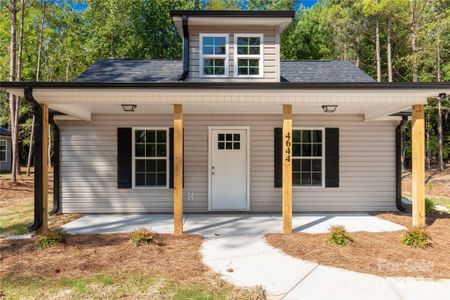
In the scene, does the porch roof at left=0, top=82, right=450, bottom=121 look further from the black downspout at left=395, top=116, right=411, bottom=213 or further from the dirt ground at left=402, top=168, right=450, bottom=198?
the dirt ground at left=402, top=168, right=450, bottom=198

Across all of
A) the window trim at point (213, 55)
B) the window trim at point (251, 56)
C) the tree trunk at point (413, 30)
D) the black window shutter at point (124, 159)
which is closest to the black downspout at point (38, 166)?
the black window shutter at point (124, 159)

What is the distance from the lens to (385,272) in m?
3.82

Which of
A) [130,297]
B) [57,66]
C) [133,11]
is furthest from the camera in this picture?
[133,11]

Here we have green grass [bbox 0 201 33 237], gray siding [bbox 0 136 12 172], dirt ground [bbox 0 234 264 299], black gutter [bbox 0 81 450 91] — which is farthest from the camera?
gray siding [bbox 0 136 12 172]

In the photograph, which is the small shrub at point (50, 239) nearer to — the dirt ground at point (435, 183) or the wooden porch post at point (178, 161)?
the wooden porch post at point (178, 161)

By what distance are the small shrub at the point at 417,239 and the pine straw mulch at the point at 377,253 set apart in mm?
84

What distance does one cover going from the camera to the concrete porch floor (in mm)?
5866

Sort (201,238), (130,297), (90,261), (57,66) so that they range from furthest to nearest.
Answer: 1. (57,66)
2. (201,238)
3. (90,261)
4. (130,297)

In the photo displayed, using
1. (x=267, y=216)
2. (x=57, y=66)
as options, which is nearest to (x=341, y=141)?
(x=267, y=216)

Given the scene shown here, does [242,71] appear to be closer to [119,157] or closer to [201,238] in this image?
[119,157]

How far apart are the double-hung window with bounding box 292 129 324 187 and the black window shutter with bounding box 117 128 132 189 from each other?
13.6ft

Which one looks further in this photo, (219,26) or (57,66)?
(57,66)

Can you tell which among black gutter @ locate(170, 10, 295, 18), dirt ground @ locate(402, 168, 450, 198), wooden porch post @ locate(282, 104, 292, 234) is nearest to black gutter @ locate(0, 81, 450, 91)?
wooden porch post @ locate(282, 104, 292, 234)

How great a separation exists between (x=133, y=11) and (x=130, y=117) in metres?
15.2
